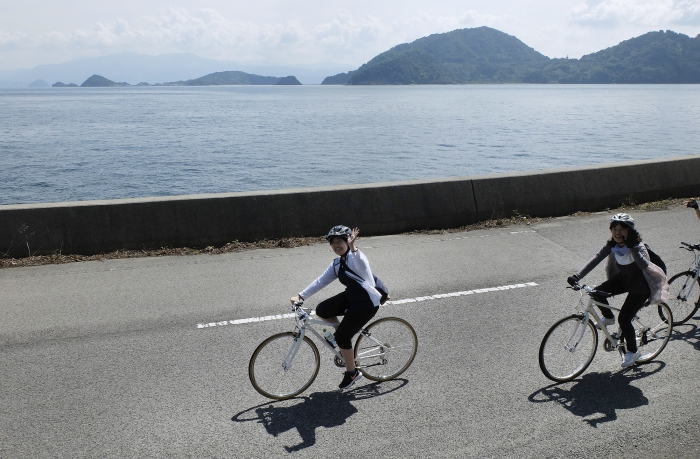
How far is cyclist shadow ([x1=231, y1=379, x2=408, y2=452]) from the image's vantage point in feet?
A: 16.4

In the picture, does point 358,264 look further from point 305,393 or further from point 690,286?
point 690,286

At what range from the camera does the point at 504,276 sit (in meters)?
8.85

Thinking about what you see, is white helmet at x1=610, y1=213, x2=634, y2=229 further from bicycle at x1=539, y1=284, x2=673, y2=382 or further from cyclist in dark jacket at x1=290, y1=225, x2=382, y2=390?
cyclist in dark jacket at x1=290, y1=225, x2=382, y2=390

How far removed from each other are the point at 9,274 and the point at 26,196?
1003 inches

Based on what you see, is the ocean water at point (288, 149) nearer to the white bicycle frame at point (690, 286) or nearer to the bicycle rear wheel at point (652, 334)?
the white bicycle frame at point (690, 286)

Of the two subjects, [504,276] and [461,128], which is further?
[461,128]

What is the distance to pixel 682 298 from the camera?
6930mm

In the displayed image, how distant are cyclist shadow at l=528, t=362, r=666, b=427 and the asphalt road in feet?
0.06

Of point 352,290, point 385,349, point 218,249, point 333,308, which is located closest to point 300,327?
point 333,308

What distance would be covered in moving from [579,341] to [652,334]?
1011 millimetres

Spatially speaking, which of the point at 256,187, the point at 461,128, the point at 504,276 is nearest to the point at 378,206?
the point at 504,276

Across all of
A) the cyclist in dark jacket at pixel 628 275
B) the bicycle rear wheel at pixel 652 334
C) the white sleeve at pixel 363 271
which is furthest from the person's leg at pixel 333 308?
the bicycle rear wheel at pixel 652 334

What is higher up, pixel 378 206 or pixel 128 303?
pixel 378 206

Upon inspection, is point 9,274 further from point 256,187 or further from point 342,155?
point 342,155
